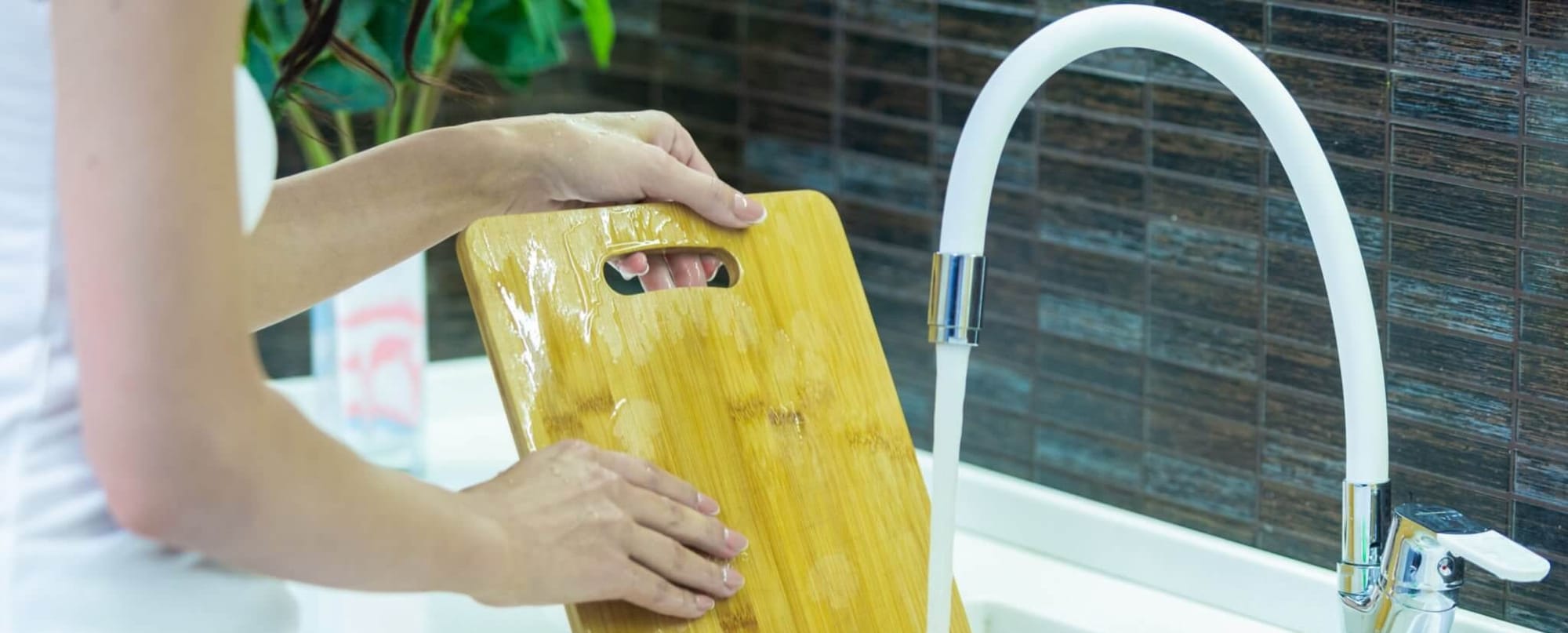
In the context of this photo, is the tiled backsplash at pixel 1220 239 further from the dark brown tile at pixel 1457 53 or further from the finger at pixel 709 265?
the finger at pixel 709 265

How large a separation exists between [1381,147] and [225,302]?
26.0 inches

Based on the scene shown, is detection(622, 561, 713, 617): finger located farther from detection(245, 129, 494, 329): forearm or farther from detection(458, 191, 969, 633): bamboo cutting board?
detection(245, 129, 494, 329): forearm

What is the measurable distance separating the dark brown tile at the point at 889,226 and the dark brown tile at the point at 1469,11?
1.37ft

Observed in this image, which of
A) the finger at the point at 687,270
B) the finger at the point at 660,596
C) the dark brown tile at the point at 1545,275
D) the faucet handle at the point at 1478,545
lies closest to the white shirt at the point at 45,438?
the finger at the point at 660,596

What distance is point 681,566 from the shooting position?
0.75 meters

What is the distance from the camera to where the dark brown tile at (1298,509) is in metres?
0.95

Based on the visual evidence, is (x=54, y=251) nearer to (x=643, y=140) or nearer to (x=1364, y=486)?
(x=643, y=140)

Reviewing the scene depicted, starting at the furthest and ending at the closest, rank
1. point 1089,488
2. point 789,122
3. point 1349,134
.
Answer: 1. point 789,122
2. point 1089,488
3. point 1349,134

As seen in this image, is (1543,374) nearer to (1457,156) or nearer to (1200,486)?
(1457,156)

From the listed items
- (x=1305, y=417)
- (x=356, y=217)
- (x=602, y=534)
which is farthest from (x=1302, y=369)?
(x=356, y=217)

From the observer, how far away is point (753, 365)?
0.84 m

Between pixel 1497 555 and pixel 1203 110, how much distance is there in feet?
1.23

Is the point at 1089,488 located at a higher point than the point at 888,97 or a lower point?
lower

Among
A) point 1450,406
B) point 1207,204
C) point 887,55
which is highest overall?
point 887,55
